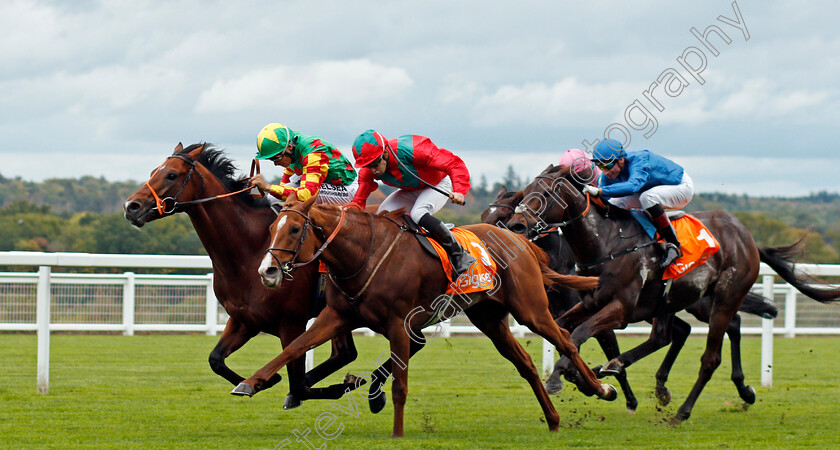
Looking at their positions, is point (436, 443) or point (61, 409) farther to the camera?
point (61, 409)

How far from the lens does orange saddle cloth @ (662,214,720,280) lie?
707 centimetres

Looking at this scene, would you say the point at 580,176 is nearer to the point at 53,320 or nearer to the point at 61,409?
the point at 61,409

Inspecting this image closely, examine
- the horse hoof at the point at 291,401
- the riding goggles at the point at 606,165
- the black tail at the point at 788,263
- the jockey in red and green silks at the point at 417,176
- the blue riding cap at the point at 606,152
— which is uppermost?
the blue riding cap at the point at 606,152

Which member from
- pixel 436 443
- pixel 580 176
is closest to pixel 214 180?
pixel 436 443

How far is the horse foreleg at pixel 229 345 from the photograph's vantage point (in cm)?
588

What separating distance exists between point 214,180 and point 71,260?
204cm

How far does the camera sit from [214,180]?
610 centimetres

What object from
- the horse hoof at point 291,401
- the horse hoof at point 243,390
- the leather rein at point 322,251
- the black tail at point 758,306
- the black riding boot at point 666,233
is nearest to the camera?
the horse hoof at point 243,390

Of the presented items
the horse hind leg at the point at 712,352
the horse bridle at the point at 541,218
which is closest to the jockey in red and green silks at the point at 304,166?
the horse bridle at the point at 541,218

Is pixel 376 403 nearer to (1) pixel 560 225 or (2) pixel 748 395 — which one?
(1) pixel 560 225

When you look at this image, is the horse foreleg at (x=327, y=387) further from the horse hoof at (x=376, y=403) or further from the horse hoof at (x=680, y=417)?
the horse hoof at (x=680, y=417)

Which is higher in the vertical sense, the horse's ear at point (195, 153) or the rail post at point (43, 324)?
the horse's ear at point (195, 153)

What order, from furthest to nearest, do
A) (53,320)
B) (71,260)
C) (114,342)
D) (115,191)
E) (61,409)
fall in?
1. (115,191)
2. (114,342)
3. (53,320)
4. (71,260)
5. (61,409)

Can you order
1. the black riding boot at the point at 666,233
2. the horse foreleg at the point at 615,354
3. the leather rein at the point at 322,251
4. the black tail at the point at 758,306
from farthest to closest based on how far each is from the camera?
the black tail at the point at 758,306 < the horse foreleg at the point at 615,354 < the black riding boot at the point at 666,233 < the leather rein at the point at 322,251
